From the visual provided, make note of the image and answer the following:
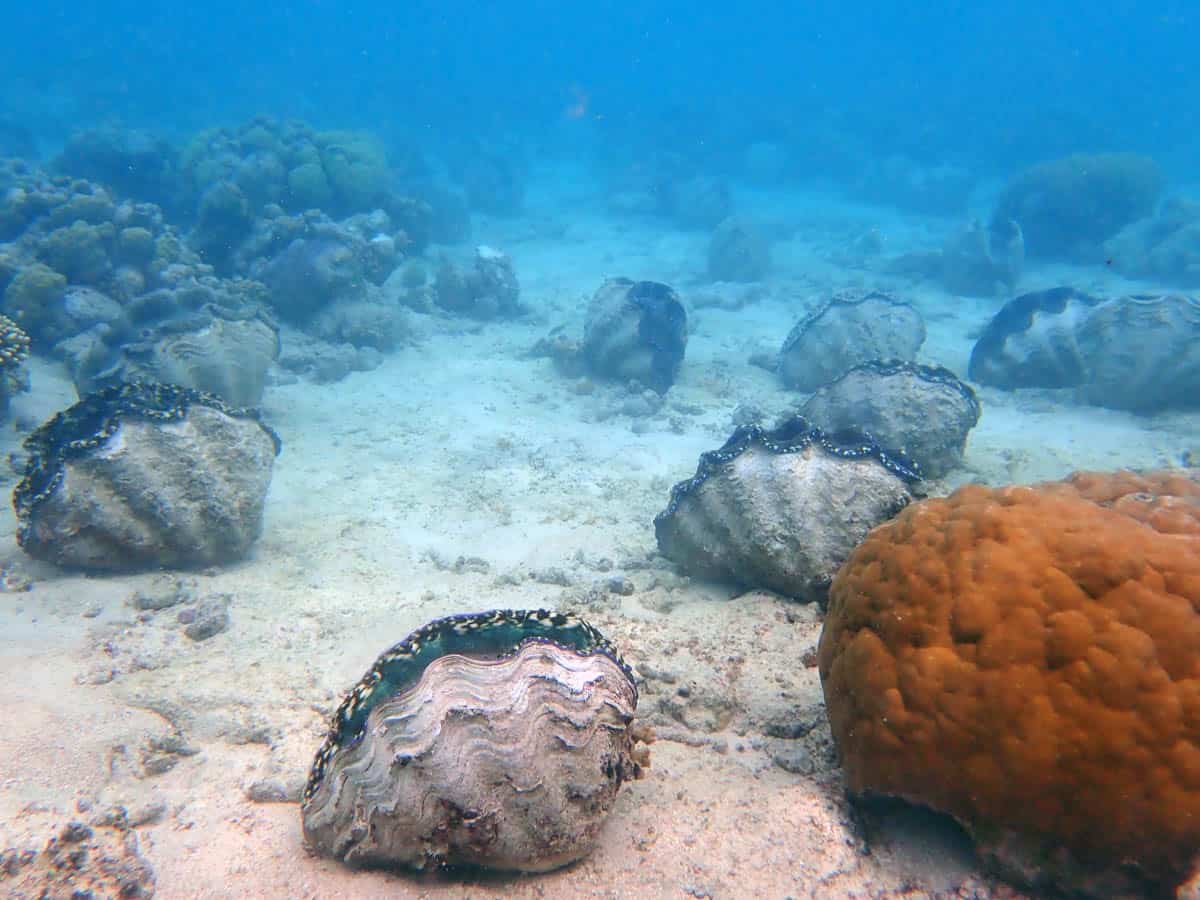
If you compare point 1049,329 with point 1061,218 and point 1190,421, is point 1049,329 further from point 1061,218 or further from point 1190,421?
point 1061,218

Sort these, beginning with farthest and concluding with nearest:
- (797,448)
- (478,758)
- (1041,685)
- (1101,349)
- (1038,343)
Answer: (1038,343) → (1101,349) → (797,448) → (478,758) → (1041,685)

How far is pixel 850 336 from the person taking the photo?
1130 centimetres

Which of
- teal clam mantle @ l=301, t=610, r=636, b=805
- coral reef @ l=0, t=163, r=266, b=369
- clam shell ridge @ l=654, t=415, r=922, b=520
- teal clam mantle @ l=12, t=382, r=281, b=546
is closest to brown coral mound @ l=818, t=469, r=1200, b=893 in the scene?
teal clam mantle @ l=301, t=610, r=636, b=805

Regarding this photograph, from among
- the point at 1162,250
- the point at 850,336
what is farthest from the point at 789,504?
the point at 1162,250

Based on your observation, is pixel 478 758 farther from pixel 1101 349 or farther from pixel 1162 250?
pixel 1162 250

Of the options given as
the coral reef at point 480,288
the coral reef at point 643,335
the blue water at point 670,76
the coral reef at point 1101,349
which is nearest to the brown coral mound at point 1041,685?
the coral reef at point 643,335

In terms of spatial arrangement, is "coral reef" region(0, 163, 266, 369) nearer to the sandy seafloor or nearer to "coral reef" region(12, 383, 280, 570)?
the sandy seafloor

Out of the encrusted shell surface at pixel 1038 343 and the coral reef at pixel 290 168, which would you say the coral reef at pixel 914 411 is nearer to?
the encrusted shell surface at pixel 1038 343

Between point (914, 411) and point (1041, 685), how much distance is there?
5.66 m

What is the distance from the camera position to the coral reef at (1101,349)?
980 cm

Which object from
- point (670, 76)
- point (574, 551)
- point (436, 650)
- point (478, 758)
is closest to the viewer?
point (478, 758)

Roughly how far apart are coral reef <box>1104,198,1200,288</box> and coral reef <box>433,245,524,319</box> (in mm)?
20061

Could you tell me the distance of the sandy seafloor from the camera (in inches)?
111

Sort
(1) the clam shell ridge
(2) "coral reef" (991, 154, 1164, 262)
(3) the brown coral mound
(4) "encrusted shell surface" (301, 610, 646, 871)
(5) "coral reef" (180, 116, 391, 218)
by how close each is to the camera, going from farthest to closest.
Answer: (2) "coral reef" (991, 154, 1164, 262) → (5) "coral reef" (180, 116, 391, 218) → (1) the clam shell ridge → (4) "encrusted shell surface" (301, 610, 646, 871) → (3) the brown coral mound
